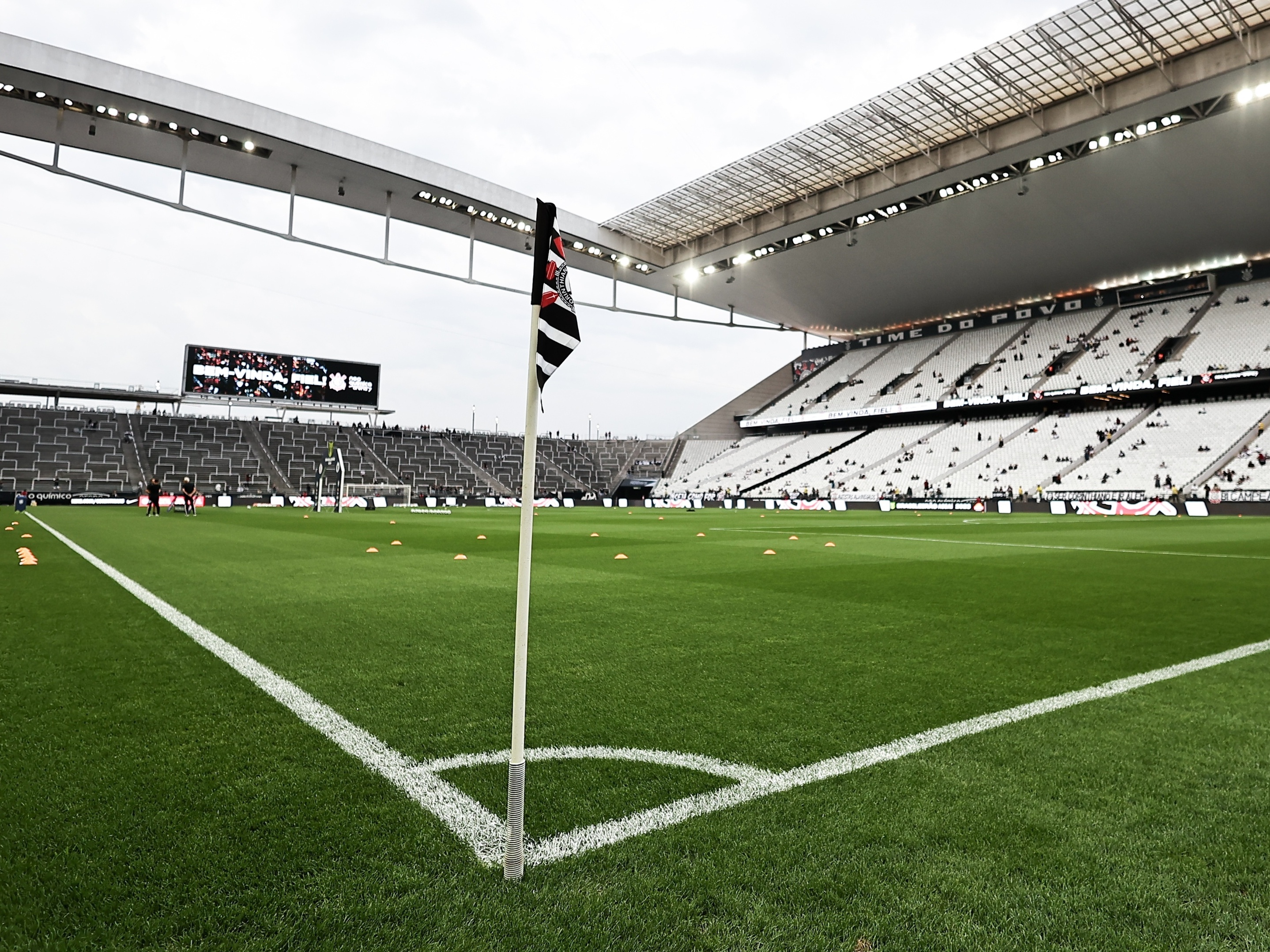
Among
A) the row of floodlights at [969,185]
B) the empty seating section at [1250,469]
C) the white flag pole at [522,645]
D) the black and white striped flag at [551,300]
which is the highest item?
the row of floodlights at [969,185]

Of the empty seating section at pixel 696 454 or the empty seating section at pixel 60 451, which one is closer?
the empty seating section at pixel 60 451

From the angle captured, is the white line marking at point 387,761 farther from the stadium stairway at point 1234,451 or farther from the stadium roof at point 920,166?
the stadium stairway at point 1234,451

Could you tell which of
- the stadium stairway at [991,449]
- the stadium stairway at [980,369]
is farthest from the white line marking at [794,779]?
the stadium stairway at [980,369]

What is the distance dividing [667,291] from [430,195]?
1838 cm

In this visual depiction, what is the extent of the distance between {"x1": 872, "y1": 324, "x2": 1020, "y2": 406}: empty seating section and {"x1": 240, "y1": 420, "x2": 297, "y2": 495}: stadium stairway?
44.8m

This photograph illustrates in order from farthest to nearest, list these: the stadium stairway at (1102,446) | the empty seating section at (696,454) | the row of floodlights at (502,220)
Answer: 1. the empty seating section at (696,454)
2. the stadium stairway at (1102,446)
3. the row of floodlights at (502,220)

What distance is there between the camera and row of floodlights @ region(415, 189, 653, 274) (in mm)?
30531

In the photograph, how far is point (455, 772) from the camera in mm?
2516

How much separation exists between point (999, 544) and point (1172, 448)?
108 feet

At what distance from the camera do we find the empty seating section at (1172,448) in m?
36.5

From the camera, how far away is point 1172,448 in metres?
38.7

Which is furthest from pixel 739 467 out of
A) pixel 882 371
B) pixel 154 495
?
pixel 154 495

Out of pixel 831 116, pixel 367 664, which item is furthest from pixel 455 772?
pixel 831 116

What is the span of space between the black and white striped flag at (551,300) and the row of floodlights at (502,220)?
30769 millimetres
